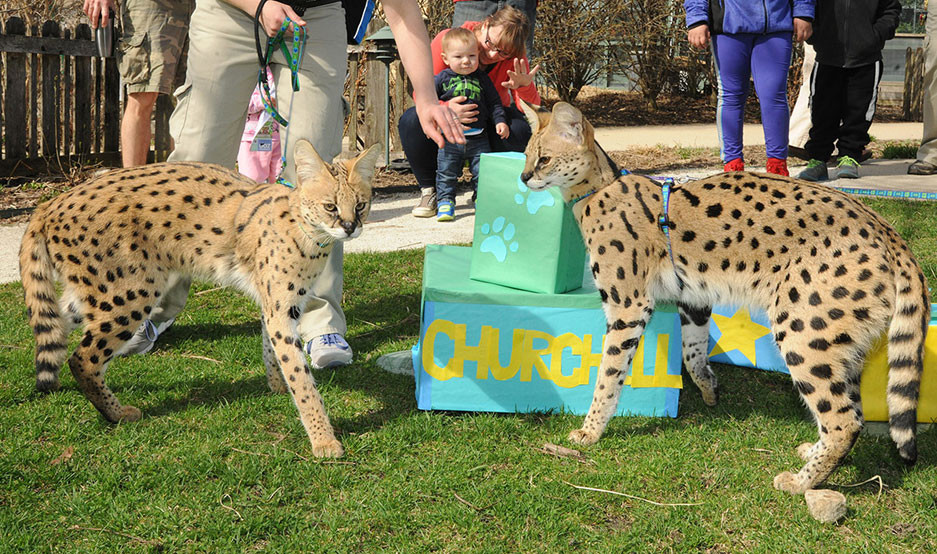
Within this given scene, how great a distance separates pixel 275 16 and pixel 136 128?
2.97 meters

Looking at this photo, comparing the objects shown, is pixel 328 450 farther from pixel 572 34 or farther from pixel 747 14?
pixel 572 34

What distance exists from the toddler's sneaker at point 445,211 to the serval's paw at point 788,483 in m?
4.73

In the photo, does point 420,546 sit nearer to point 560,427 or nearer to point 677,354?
point 560,427

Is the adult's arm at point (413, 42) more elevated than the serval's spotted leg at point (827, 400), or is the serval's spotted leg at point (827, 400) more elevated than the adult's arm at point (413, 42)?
the adult's arm at point (413, 42)

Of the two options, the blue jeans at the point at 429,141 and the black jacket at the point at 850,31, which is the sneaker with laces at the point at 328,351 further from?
the black jacket at the point at 850,31

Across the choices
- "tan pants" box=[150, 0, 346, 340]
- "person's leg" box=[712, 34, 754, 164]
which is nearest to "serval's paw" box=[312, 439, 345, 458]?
"tan pants" box=[150, 0, 346, 340]

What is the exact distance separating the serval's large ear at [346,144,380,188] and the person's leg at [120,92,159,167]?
3.53 meters

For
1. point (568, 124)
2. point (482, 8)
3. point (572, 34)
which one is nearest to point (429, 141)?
point (482, 8)

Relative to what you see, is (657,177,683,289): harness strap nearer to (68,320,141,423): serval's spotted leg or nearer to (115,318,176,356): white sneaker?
(68,320,141,423): serval's spotted leg

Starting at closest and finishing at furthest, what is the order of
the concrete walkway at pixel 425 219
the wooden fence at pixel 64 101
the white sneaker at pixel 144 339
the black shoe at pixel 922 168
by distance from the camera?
the white sneaker at pixel 144 339 < the concrete walkway at pixel 425 219 < the wooden fence at pixel 64 101 < the black shoe at pixel 922 168

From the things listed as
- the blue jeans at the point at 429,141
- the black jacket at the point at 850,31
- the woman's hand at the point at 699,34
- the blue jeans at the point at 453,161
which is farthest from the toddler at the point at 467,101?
the black jacket at the point at 850,31

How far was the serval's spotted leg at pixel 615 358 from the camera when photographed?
12.9 feet

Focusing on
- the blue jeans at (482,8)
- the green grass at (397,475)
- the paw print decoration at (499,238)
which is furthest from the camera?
the blue jeans at (482,8)

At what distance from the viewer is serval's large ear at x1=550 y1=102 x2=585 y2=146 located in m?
4.05
